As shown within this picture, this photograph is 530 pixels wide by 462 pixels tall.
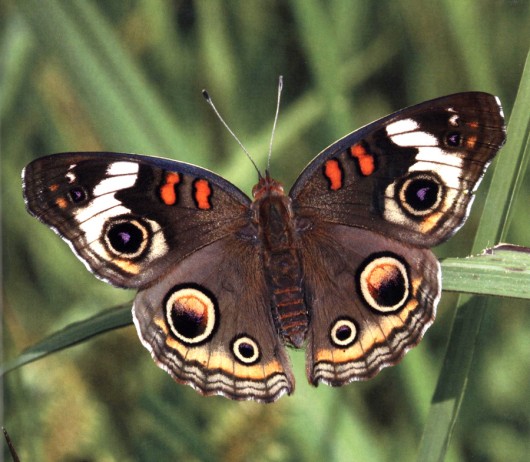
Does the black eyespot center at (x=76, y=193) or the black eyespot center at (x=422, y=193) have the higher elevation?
the black eyespot center at (x=422, y=193)

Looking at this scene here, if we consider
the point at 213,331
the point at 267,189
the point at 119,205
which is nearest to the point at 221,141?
the point at 267,189

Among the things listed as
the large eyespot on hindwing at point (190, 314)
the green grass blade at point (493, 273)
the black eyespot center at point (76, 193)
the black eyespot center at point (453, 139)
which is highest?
the black eyespot center at point (453, 139)

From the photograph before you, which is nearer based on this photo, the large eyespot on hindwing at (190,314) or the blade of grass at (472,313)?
the blade of grass at (472,313)

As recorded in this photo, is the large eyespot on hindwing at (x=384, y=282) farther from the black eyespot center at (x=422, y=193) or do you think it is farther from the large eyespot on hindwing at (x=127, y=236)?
the large eyespot on hindwing at (x=127, y=236)

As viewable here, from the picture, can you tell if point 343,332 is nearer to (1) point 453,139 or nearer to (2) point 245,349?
(2) point 245,349

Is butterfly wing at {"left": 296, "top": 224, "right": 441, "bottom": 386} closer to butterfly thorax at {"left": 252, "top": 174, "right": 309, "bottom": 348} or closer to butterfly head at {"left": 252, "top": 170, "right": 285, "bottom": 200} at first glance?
butterfly thorax at {"left": 252, "top": 174, "right": 309, "bottom": 348}

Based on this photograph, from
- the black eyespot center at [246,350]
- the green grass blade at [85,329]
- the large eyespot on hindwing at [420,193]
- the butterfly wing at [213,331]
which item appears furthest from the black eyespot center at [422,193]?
the green grass blade at [85,329]

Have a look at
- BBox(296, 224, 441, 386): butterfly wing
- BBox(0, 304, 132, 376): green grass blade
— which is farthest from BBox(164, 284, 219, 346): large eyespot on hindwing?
BBox(296, 224, 441, 386): butterfly wing
